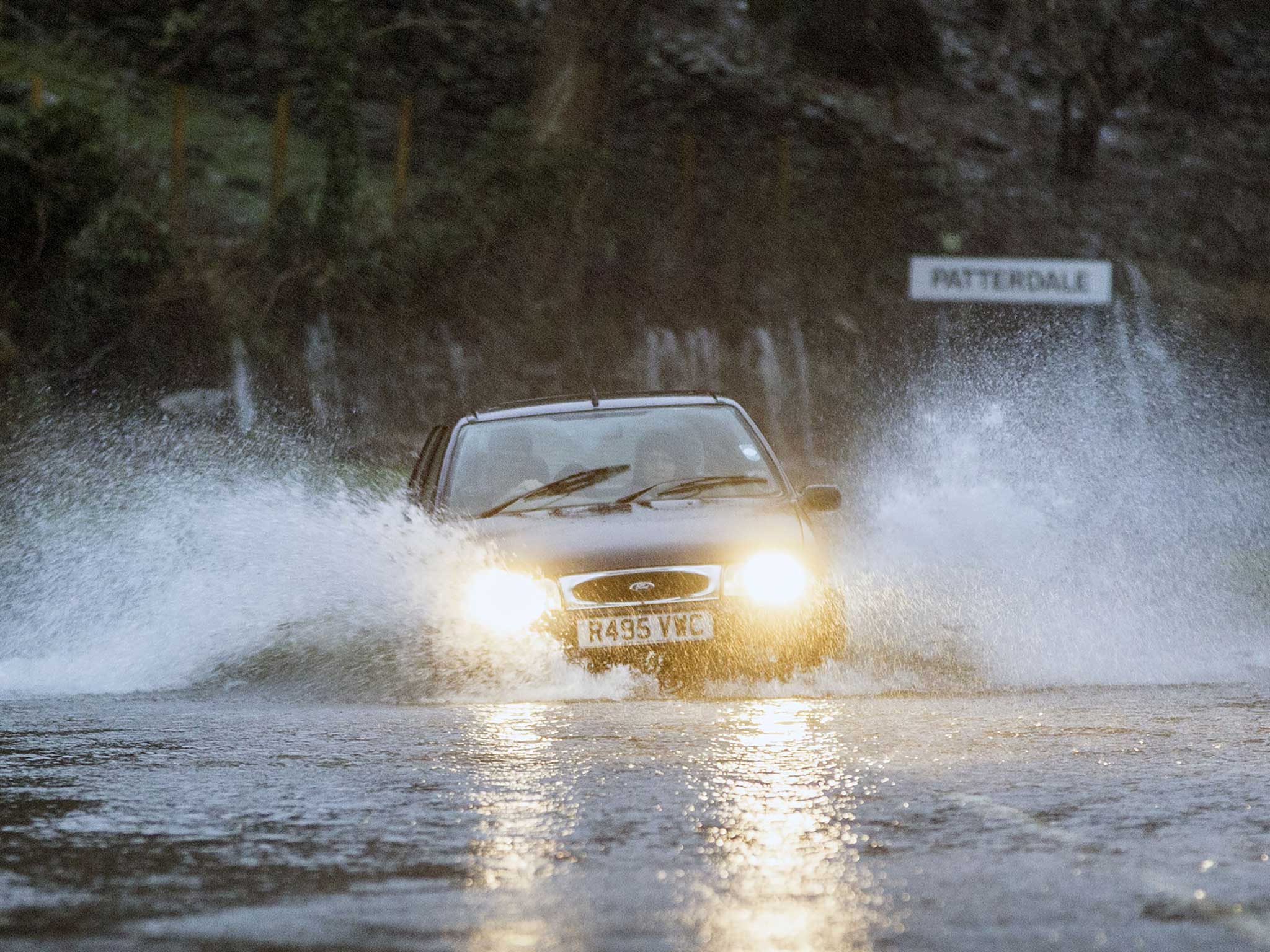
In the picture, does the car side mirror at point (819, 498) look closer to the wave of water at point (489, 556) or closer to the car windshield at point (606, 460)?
the car windshield at point (606, 460)

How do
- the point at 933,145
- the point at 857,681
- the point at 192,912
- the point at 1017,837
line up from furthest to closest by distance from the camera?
the point at 933,145
the point at 857,681
the point at 1017,837
the point at 192,912

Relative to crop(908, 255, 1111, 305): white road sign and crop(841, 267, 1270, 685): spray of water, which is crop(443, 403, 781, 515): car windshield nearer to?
crop(841, 267, 1270, 685): spray of water

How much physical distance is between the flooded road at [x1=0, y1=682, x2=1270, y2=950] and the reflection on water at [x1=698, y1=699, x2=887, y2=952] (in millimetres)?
13

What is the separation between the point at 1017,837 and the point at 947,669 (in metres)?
4.72

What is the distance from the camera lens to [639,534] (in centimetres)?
878

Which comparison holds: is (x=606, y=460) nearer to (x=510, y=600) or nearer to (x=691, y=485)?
(x=691, y=485)

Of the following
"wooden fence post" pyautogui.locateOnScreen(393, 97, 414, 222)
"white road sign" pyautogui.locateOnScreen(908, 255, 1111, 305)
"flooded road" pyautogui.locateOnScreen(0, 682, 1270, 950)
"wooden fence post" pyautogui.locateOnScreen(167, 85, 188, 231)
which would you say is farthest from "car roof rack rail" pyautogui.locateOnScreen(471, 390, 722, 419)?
"wooden fence post" pyautogui.locateOnScreen(393, 97, 414, 222)

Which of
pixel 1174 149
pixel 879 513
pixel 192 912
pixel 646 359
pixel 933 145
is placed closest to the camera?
pixel 192 912

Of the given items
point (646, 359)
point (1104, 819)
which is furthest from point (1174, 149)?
point (1104, 819)

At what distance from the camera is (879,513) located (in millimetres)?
19359

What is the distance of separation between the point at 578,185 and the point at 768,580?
16940 mm

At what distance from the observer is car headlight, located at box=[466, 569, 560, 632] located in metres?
8.54

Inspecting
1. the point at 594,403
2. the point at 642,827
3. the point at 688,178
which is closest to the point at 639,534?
the point at 594,403

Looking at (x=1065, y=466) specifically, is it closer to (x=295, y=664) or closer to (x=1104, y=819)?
(x=295, y=664)
